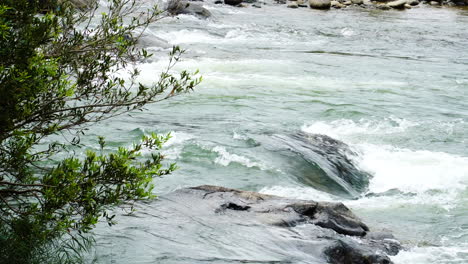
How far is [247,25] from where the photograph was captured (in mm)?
26438

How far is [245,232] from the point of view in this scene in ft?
18.8

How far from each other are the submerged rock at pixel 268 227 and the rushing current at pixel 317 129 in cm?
11

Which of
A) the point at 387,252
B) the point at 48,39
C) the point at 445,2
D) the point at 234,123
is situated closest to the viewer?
the point at 48,39

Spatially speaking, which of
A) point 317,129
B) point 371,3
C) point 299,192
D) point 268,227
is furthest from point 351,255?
point 371,3

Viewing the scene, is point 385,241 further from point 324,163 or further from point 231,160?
point 231,160

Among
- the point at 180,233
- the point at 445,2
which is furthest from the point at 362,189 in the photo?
the point at 445,2

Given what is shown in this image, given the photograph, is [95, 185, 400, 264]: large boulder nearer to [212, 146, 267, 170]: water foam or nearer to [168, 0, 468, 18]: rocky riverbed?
[212, 146, 267, 170]: water foam

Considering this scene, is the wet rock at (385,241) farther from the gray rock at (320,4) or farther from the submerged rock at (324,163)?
the gray rock at (320,4)

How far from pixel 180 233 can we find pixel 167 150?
3712mm

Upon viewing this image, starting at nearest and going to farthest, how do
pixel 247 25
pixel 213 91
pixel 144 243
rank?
1. pixel 144 243
2. pixel 213 91
3. pixel 247 25

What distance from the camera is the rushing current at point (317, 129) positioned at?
7.01 m

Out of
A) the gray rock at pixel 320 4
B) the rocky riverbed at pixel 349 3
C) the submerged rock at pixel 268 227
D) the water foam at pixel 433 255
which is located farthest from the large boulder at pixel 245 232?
the gray rock at pixel 320 4

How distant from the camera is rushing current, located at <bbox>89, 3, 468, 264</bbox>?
7.01 metres

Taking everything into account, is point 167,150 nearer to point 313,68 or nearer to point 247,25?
point 313,68
